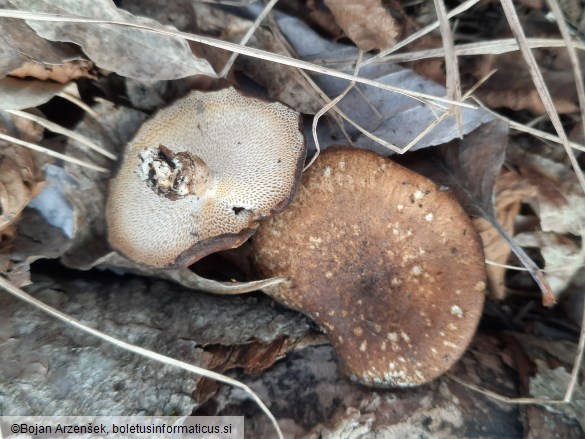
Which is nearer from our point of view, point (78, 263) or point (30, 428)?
point (30, 428)

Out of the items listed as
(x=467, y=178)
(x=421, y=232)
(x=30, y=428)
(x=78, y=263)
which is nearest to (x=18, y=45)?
(x=78, y=263)

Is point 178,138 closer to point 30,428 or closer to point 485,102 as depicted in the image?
point 30,428

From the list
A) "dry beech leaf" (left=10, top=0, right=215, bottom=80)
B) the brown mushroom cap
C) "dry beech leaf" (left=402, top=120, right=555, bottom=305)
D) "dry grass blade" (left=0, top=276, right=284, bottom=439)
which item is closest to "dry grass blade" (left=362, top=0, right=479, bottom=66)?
the brown mushroom cap

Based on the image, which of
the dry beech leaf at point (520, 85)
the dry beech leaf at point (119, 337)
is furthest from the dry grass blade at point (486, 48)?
the dry beech leaf at point (119, 337)

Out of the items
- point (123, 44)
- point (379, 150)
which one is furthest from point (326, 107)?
point (123, 44)

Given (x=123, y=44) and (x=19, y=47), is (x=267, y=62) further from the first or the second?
(x=19, y=47)

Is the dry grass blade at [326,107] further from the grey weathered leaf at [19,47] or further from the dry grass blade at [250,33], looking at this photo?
the grey weathered leaf at [19,47]
